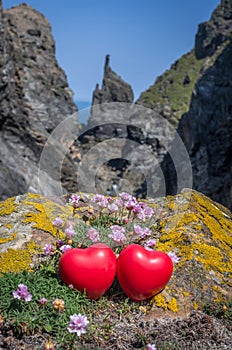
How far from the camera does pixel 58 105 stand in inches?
2832

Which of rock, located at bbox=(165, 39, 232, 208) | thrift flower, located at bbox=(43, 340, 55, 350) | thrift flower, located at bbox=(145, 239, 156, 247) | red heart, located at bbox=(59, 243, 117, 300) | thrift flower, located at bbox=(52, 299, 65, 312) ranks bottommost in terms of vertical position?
thrift flower, located at bbox=(43, 340, 55, 350)

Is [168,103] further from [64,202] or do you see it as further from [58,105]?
[64,202]

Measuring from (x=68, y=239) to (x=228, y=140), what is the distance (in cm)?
3923

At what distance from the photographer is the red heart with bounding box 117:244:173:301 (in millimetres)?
3610

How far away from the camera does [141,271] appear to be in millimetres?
3594

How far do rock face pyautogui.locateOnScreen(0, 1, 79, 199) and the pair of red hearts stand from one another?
35.1ft

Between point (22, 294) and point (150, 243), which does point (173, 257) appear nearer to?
point (150, 243)

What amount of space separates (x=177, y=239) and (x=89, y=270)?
1.36 m

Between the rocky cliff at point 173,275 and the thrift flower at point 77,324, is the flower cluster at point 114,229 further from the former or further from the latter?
the thrift flower at point 77,324

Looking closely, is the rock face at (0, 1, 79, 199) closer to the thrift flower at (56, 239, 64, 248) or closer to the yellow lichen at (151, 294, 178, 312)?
the thrift flower at (56, 239, 64, 248)

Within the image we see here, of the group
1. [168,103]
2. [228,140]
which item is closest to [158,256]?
[228,140]

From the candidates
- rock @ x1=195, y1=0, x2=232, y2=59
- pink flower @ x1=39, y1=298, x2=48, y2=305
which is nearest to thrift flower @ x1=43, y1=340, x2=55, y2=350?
pink flower @ x1=39, y1=298, x2=48, y2=305

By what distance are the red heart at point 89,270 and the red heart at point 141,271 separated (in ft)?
0.35

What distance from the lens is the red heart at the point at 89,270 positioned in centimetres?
355
